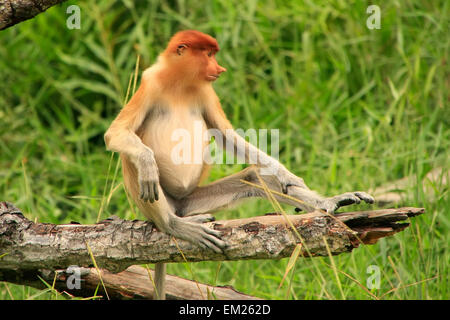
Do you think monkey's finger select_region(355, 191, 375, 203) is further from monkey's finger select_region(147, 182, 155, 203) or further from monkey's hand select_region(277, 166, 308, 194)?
monkey's finger select_region(147, 182, 155, 203)

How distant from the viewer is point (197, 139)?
341 centimetres

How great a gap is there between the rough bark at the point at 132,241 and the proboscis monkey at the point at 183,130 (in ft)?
0.64

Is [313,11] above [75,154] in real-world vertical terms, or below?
above

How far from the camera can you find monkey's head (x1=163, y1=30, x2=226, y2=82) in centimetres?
326

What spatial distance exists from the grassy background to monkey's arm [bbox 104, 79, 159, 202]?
4.84 feet

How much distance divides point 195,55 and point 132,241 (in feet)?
3.43

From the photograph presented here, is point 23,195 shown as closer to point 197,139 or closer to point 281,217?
point 197,139

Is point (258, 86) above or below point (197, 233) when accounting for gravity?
above

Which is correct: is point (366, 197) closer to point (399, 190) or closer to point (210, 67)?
point (210, 67)

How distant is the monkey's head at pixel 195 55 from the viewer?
3262 mm

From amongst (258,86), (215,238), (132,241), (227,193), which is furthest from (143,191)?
(258,86)

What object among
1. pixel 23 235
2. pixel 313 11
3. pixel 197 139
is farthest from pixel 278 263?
pixel 313 11

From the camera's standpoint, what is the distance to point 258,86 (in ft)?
18.9
